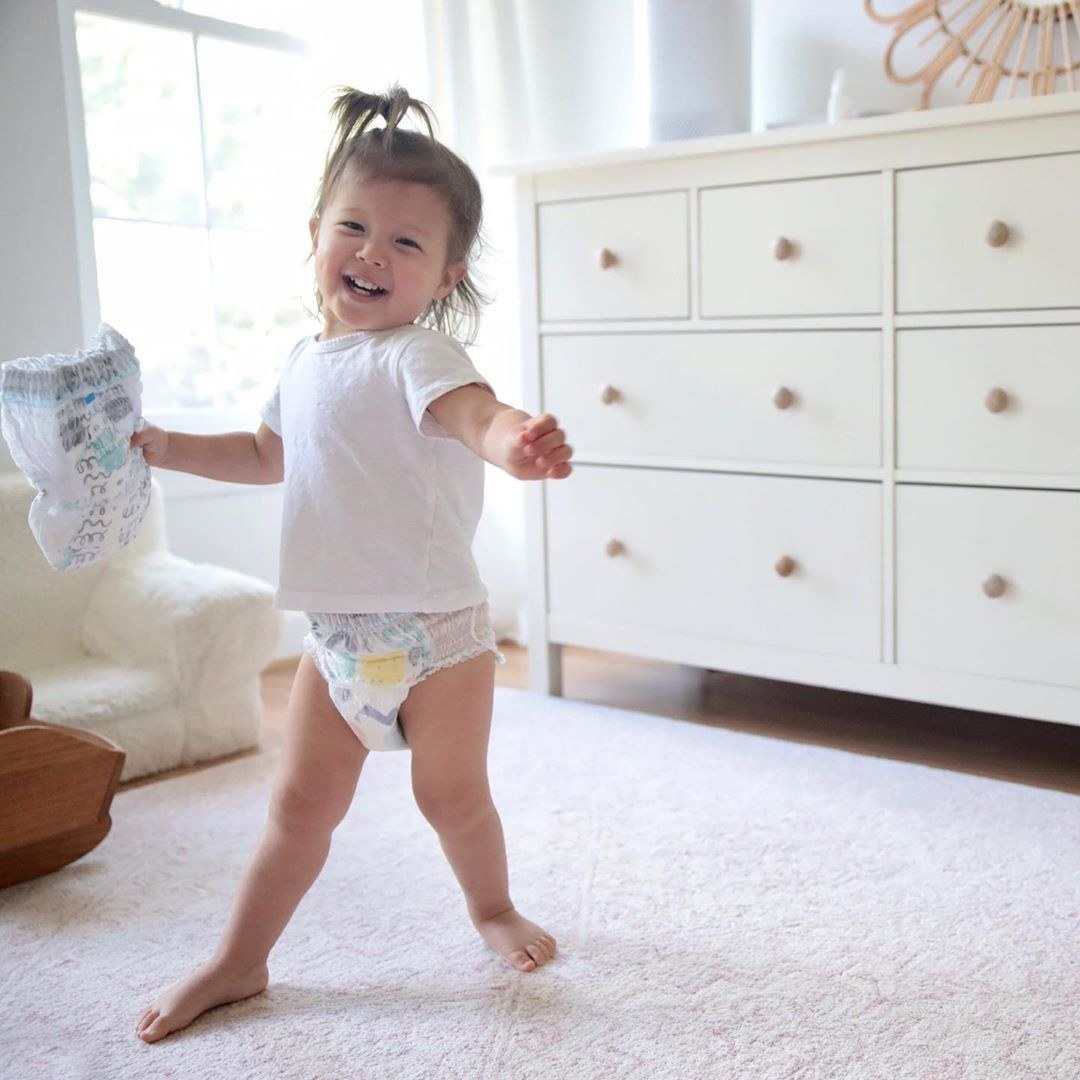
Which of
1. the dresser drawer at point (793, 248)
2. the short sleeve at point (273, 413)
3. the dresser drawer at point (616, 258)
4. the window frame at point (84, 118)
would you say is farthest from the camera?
the window frame at point (84, 118)

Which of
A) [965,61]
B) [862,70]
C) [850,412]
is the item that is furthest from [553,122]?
[850,412]

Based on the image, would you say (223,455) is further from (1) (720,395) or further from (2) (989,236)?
(2) (989,236)

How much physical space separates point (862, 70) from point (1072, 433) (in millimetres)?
1063

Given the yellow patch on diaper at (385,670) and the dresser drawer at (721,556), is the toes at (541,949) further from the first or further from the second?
the dresser drawer at (721,556)

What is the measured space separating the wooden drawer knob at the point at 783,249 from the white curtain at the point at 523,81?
90cm

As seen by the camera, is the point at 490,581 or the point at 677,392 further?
the point at 490,581

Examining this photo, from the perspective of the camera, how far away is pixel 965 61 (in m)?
2.41

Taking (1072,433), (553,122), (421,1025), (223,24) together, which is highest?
(223,24)

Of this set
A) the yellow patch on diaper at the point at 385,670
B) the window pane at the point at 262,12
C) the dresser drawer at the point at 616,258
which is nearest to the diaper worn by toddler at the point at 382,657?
the yellow patch on diaper at the point at 385,670

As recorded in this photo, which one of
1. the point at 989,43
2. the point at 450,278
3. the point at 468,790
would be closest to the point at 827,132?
the point at 989,43

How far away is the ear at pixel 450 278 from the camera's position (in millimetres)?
1379

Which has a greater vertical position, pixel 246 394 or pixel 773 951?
pixel 246 394

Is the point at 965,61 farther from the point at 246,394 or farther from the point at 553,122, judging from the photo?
the point at 246,394

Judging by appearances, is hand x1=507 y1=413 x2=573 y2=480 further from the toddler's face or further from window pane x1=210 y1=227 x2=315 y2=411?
window pane x1=210 y1=227 x2=315 y2=411
